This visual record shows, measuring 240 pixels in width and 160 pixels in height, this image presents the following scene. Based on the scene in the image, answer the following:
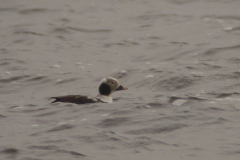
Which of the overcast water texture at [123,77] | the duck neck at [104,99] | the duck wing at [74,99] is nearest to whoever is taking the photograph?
the overcast water texture at [123,77]

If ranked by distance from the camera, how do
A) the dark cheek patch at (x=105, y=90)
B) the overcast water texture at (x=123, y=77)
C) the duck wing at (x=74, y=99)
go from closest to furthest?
1. the overcast water texture at (x=123, y=77)
2. the duck wing at (x=74, y=99)
3. the dark cheek patch at (x=105, y=90)

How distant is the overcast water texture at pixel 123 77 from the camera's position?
6598 mm

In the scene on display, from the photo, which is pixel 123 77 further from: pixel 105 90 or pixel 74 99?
pixel 74 99

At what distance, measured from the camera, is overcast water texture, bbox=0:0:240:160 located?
6.60 m

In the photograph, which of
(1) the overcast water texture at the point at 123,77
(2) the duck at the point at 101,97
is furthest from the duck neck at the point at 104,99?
(1) the overcast water texture at the point at 123,77

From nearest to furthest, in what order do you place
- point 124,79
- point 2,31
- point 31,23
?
point 124,79 → point 2,31 → point 31,23

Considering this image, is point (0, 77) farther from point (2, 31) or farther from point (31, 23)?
point (31, 23)

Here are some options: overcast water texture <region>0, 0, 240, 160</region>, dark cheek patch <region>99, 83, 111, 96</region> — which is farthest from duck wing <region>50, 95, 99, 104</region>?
dark cheek patch <region>99, 83, 111, 96</region>

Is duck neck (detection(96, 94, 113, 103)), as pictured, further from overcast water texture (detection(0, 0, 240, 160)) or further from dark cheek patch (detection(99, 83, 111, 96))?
overcast water texture (detection(0, 0, 240, 160))

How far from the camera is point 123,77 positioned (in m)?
12.0

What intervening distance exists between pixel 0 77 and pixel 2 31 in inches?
213

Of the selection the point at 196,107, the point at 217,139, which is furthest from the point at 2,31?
the point at 217,139

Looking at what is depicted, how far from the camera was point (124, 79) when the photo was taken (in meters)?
11.8

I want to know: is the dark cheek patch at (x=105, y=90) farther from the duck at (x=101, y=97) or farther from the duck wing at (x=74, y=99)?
the duck wing at (x=74, y=99)
